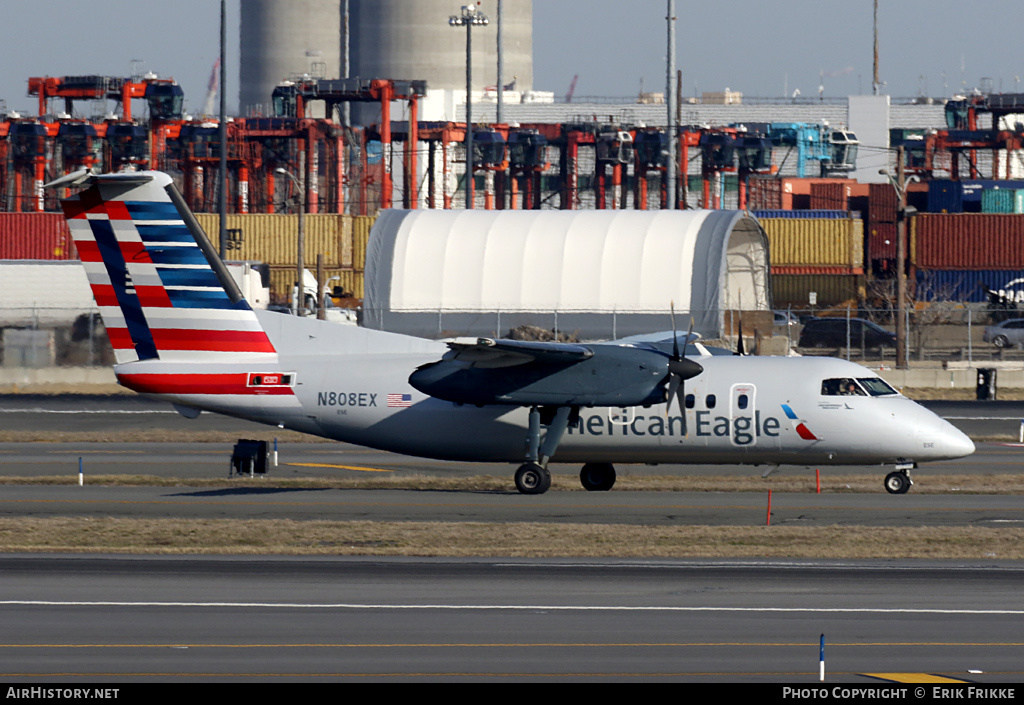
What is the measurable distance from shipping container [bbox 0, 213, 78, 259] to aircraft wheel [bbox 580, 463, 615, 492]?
59.6 m

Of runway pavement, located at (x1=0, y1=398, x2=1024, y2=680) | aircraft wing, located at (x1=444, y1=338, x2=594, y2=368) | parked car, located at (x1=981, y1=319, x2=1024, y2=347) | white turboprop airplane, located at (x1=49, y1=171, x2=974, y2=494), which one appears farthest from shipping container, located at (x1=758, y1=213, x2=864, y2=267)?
runway pavement, located at (x1=0, y1=398, x2=1024, y2=680)

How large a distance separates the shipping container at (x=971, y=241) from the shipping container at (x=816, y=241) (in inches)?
163

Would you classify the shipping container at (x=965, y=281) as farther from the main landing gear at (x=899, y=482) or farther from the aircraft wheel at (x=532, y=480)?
the aircraft wheel at (x=532, y=480)

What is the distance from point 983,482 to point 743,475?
5.47 metres

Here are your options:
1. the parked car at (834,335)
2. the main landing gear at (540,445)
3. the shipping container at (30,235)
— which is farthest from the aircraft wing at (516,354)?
the shipping container at (30,235)

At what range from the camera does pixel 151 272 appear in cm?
2697

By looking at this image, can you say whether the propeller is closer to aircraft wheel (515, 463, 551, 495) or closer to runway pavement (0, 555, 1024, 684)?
aircraft wheel (515, 463, 551, 495)

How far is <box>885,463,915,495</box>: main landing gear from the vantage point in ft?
90.1

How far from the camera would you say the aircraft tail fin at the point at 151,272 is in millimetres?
26828

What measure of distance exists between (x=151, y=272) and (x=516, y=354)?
7906 millimetres

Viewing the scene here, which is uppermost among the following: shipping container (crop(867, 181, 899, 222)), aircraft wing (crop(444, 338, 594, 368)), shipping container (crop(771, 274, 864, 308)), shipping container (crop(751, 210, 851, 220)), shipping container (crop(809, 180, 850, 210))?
shipping container (crop(809, 180, 850, 210))

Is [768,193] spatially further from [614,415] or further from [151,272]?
[151,272]

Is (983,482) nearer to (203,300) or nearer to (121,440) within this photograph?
(203,300)

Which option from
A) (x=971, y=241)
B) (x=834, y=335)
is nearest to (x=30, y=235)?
(x=834, y=335)
